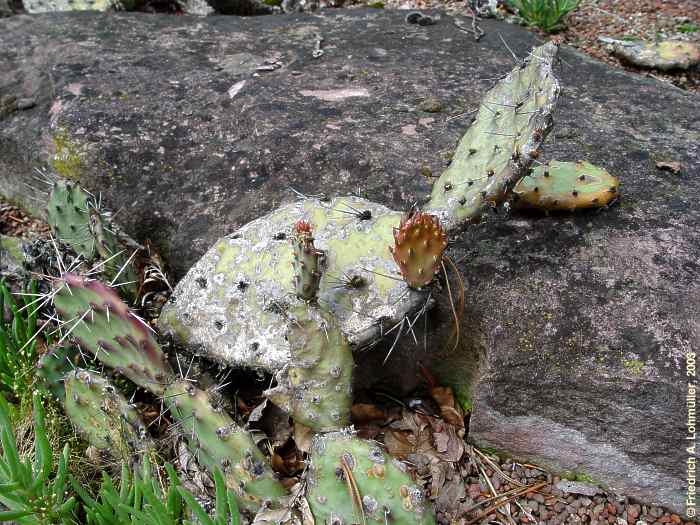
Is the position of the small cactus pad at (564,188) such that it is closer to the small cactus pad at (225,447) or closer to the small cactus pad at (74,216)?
the small cactus pad at (225,447)

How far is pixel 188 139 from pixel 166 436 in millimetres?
1396

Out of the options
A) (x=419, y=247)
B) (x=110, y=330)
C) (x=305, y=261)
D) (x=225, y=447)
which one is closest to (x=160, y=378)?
(x=110, y=330)

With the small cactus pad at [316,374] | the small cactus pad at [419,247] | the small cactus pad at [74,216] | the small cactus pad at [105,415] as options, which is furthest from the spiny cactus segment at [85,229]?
the small cactus pad at [419,247]

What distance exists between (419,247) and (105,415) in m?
1.11

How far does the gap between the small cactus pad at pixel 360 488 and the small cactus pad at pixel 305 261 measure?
392 millimetres

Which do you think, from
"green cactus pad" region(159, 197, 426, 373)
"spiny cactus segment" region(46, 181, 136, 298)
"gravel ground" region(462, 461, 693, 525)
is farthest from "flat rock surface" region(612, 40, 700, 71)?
"spiny cactus segment" region(46, 181, 136, 298)

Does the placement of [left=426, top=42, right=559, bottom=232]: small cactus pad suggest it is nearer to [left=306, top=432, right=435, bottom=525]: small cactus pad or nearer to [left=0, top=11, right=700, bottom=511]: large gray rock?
[left=0, top=11, right=700, bottom=511]: large gray rock

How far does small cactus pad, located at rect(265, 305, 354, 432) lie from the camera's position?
1673mm

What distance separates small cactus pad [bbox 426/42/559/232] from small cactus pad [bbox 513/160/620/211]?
308mm

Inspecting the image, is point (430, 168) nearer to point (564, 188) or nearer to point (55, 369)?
point (564, 188)

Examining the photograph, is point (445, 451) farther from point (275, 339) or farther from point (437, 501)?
point (275, 339)

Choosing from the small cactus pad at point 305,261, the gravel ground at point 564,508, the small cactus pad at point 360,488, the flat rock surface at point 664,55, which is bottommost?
the gravel ground at point 564,508

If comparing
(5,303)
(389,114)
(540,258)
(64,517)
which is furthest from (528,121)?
(5,303)

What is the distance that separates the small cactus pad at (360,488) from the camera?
1.48 meters
